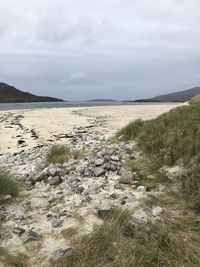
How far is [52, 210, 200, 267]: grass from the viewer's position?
4.96 metres

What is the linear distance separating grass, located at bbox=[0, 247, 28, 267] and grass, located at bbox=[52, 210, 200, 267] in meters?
0.39

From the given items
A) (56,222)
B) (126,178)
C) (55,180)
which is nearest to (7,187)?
(55,180)

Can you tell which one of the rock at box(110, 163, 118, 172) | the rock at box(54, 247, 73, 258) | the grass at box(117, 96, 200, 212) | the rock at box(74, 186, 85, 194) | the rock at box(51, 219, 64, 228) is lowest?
the rock at box(54, 247, 73, 258)

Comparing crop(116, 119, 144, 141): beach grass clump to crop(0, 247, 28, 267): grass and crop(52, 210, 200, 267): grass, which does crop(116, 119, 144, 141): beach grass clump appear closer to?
crop(52, 210, 200, 267): grass

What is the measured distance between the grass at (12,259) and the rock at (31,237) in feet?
1.33

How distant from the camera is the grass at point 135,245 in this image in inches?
195

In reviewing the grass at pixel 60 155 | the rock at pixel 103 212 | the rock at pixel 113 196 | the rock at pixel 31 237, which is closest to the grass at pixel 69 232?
the rock at pixel 31 237

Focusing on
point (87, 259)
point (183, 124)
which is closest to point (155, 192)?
point (87, 259)

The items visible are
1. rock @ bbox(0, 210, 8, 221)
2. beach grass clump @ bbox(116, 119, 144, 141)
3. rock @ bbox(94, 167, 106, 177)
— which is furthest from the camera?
beach grass clump @ bbox(116, 119, 144, 141)

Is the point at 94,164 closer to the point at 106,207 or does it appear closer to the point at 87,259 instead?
the point at 106,207


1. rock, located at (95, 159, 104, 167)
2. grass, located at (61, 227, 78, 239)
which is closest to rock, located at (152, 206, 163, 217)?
grass, located at (61, 227, 78, 239)

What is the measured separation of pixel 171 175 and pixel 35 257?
4.02m

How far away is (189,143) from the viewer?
927cm

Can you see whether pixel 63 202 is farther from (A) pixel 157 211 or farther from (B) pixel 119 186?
(A) pixel 157 211
